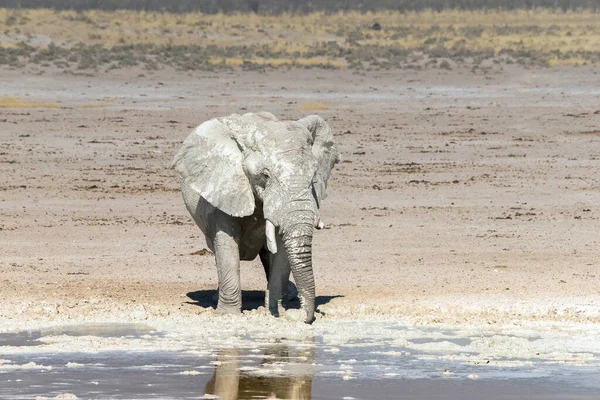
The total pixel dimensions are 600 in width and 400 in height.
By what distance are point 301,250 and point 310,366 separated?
4.01ft

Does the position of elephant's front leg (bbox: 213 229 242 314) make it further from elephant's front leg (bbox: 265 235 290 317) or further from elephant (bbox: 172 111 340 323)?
elephant's front leg (bbox: 265 235 290 317)

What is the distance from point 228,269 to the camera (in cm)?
1141

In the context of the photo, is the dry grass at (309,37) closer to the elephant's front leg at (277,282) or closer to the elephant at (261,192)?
the elephant at (261,192)

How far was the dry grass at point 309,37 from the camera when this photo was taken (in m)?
47.2

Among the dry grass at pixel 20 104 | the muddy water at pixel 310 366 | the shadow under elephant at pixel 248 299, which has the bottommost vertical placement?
the dry grass at pixel 20 104

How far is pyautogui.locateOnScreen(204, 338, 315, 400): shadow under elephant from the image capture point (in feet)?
27.8

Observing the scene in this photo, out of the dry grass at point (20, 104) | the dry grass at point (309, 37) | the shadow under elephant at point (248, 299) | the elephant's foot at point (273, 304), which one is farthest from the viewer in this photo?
the dry grass at point (309, 37)

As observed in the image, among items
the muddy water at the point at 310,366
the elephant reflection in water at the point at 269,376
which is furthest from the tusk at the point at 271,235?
the elephant reflection in water at the point at 269,376

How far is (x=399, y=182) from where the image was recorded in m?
21.0

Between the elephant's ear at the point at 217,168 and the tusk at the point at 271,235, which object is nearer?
the tusk at the point at 271,235

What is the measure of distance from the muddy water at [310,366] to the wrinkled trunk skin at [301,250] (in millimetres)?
383

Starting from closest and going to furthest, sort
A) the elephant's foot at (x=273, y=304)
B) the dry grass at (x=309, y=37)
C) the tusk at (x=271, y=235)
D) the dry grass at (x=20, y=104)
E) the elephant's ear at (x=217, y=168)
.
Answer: the tusk at (x=271, y=235) < the elephant's ear at (x=217, y=168) < the elephant's foot at (x=273, y=304) < the dry grass at (x=20, y=104) < the dry grass at (x=309, y=37)

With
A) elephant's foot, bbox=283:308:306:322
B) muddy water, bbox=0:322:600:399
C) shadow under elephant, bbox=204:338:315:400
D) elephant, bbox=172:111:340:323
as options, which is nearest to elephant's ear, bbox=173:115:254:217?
elephant, bbox=172:111:340:323

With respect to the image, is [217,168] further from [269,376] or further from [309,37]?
[309,37]
